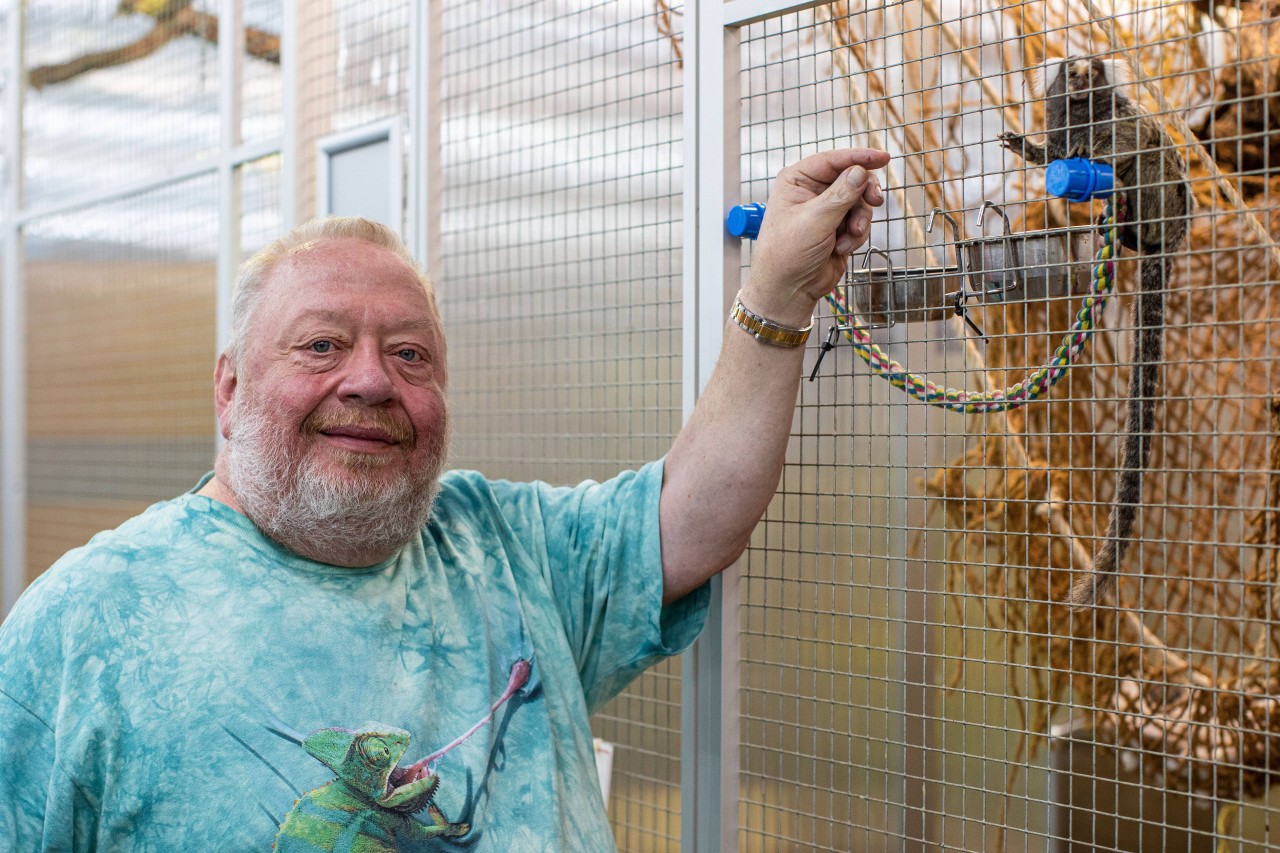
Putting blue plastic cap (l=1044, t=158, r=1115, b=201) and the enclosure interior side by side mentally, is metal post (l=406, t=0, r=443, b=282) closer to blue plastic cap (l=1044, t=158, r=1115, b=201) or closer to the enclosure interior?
the enclosure interior

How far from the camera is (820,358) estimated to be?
1.16 m

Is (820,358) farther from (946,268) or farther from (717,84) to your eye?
(717,84)

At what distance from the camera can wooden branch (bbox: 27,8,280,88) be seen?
2.58 m

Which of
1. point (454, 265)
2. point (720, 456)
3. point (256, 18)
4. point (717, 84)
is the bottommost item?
point (720, 456)

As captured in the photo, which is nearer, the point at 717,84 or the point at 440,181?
the point at 717,84

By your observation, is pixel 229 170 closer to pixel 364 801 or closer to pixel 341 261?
pixel 341 261

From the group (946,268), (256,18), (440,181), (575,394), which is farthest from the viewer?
(256,18)

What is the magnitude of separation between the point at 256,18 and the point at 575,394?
5.15 ft

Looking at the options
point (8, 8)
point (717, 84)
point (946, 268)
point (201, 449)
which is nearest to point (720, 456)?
point (946, 268)

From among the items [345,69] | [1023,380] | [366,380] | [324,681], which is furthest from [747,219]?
[345,69]

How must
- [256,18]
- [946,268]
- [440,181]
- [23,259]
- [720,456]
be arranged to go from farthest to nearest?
[23,259] < [256,18] < [440,181] < [720,456] < [946,268]

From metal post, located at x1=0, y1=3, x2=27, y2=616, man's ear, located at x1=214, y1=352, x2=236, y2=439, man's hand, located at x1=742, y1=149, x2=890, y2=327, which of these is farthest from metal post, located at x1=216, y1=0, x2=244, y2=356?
man's hand, located at x1=742, y1=149, x2=890, y2=327

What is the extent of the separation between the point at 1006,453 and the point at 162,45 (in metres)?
2.82

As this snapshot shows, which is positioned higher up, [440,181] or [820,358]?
[440,181]
